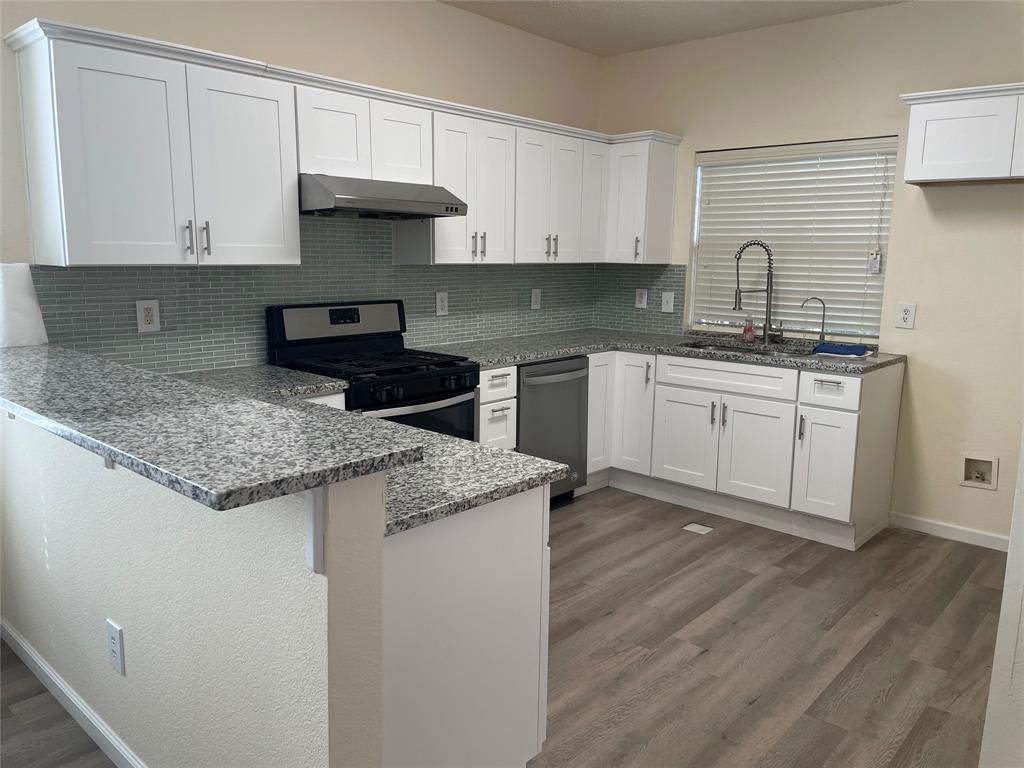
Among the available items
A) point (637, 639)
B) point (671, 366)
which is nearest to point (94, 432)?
point (637, 639)

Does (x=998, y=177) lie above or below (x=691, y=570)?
above

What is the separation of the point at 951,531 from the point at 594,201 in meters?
2.59

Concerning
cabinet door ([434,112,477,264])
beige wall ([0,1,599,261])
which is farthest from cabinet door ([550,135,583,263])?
cabinet door ([434,112,477,264])

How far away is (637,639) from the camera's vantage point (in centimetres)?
287

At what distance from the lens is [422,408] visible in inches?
134

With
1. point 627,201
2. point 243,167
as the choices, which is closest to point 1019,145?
point 627,201

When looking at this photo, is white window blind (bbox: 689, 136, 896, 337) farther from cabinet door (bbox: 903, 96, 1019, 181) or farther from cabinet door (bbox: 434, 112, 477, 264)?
cabinet door (bbox: 434, 112, 477, 264)

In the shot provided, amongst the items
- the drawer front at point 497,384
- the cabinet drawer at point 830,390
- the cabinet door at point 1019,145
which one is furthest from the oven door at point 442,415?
the cabinet door at point 1019,145

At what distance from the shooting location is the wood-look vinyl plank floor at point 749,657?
226 centimetres

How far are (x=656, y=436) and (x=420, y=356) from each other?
149 cm

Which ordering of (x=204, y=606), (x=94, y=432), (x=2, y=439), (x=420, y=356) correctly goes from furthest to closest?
(x=420, y=356) → (x=2, y=439) → (x=204, y=606) → (x=94, y=432)

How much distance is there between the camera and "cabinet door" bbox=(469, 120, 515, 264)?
390cm

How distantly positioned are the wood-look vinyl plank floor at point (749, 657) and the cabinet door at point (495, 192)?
147 centimetres

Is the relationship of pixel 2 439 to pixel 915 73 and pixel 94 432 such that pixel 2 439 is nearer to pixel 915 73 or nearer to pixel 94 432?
pixel 94 432
